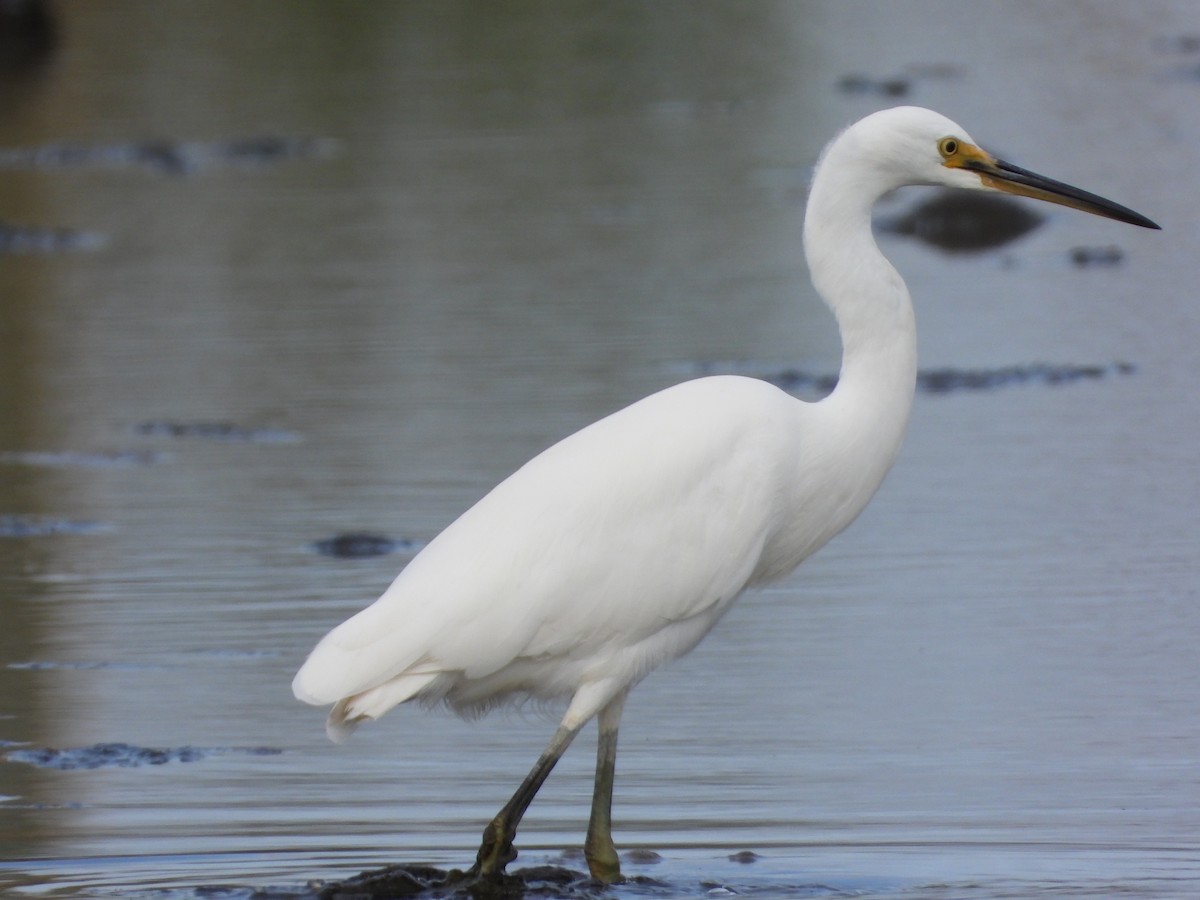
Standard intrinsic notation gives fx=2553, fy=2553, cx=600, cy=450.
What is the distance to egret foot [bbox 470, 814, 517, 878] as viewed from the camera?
552cm

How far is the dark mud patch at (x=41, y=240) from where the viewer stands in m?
16.1

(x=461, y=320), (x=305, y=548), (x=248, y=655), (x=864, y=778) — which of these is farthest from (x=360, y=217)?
(x=864, y=778)

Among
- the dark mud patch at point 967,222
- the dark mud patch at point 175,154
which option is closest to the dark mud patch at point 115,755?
the dark mud patch at point 967,222

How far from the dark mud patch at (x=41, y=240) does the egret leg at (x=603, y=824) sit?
11032 millimetres

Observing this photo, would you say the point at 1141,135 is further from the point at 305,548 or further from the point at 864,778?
the point at 864,778

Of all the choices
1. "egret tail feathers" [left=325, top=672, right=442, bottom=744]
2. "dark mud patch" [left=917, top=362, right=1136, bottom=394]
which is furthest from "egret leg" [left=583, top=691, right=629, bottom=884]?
"dark mud patch" [left=917, top=362, right=1136, bottom=394]

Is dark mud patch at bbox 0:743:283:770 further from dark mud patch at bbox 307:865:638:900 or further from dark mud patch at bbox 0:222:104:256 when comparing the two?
dark mud patch at bbox 0:222:104:256

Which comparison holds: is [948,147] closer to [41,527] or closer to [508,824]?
[508,824]

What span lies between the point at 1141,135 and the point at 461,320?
723 cm

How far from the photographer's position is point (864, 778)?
6168 millimetres

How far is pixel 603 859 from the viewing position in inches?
219

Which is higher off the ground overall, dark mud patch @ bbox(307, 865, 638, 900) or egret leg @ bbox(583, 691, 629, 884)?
egret leg @ bbox(583, 691, 629, 884)

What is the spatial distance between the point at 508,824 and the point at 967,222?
9.85m

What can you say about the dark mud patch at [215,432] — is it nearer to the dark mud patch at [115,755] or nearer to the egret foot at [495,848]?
the dark mud patch at [115,755]
